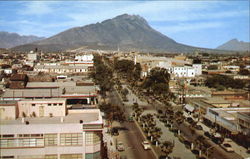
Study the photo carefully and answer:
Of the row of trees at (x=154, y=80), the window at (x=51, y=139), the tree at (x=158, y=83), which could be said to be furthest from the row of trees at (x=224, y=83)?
the window at (x=51, y=139)

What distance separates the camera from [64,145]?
13.4 metres

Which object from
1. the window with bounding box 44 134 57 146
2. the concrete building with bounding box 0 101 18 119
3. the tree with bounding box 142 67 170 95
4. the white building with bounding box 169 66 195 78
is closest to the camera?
the window with bounding box 44 134 57 146

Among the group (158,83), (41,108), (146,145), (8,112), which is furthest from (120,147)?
(158,83)

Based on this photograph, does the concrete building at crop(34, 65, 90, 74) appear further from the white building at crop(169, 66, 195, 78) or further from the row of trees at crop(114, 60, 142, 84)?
the white building at crop(169, 66, 195, 78)

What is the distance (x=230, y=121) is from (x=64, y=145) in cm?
1982

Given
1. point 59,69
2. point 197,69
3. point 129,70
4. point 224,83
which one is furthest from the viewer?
point 129,70

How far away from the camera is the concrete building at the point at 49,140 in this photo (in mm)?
13211

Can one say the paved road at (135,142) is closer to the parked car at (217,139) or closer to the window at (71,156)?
the parked car at (217,139)

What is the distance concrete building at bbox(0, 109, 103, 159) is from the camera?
13211 mm

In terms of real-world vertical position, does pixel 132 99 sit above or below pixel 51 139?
below

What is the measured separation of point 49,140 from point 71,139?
96cm

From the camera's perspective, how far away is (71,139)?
44.3 ft

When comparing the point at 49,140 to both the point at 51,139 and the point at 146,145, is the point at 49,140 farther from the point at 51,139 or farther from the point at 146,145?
the point at 146,145

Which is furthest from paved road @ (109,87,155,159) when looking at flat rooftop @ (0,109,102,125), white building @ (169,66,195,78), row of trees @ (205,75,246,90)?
white building @ (169,66,195,78)
